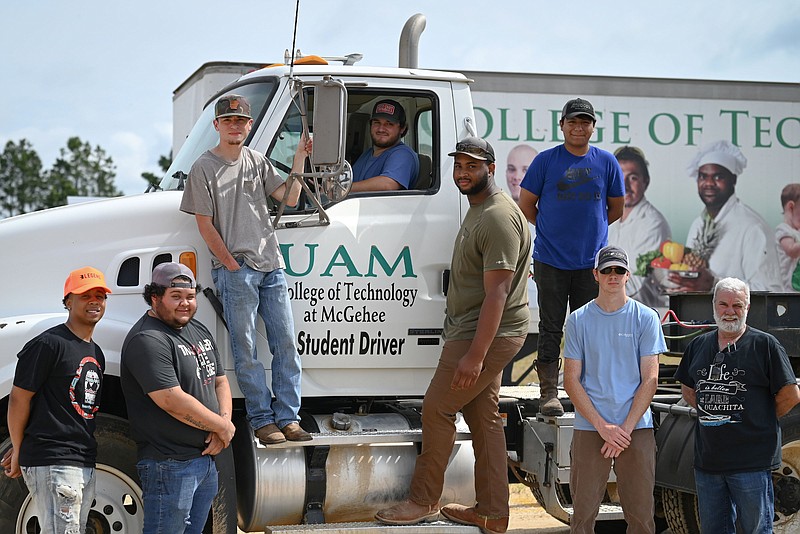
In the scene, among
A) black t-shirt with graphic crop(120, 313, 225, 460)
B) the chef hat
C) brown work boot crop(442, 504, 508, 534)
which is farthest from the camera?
the chef hat

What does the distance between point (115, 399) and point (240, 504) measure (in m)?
0.88

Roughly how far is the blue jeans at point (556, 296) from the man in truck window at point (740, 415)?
0.92 m

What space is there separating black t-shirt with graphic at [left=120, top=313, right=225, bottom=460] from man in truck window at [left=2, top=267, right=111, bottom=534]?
19 cm

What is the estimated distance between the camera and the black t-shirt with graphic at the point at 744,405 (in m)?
4.81

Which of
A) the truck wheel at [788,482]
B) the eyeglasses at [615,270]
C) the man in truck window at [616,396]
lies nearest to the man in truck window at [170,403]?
the man in truck window at [616,396]

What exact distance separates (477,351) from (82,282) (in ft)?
6.43

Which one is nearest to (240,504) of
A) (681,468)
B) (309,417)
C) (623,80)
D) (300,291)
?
(309,417)

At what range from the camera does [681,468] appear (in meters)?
5.72

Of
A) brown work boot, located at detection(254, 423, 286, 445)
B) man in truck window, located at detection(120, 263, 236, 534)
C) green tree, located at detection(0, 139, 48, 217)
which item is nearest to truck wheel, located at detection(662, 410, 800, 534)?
brown work boot, located at detection(254, 423, 286, 445)

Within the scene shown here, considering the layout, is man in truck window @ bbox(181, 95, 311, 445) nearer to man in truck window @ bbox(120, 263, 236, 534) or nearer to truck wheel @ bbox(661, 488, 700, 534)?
man in truck window @ bbox(120, 263, 236, 534)

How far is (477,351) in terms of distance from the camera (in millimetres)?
5070

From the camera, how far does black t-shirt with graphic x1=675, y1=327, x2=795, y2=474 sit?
15.8 ft

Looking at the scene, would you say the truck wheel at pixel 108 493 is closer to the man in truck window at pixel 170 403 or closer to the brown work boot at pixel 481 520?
the man in truck window at pixel 170 403

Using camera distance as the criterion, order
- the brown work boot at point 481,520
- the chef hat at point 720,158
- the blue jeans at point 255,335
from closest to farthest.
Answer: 1. the blue jeans at point 255,335
2. the brown work boot at point 481,520
3. the chef hat at point 720,158
